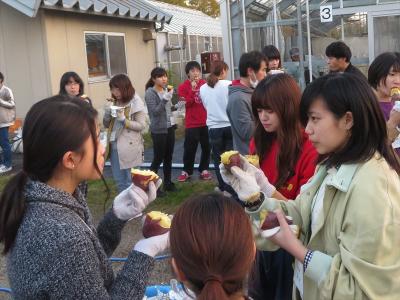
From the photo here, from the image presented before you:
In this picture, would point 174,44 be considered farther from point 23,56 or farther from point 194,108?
point 194,108

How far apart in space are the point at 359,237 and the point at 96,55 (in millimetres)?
10556

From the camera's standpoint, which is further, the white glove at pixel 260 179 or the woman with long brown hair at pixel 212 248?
the white glove at pixel 260 179

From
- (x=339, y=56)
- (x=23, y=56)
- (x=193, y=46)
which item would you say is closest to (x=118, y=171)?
(x=339, y=56)

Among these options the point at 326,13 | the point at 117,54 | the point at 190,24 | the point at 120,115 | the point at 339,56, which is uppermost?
the point at 190,24

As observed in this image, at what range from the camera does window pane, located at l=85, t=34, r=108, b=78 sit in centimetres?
1110

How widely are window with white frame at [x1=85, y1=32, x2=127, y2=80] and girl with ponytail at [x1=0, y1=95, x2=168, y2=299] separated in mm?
9647

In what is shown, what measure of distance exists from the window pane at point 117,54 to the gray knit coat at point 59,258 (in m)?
10.6

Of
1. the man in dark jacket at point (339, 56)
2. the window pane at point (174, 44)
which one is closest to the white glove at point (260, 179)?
the man in dark jacket at point (339, 56)

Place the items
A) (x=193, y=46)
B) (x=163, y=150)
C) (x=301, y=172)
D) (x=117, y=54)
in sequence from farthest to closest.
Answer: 1. (x=193, y=46)
2. (x=117, y=54)
3. (x=163, y=150)
4. (x=301, y=172)

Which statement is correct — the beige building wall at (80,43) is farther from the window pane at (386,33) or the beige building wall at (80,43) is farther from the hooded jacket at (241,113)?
the window pane at (386,33)

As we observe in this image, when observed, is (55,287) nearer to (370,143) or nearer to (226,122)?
(370,143)

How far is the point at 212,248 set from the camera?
137 centimetres

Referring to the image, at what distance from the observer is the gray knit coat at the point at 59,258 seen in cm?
155

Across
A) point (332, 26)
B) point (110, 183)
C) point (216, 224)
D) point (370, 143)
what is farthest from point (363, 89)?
point (332, 26)
